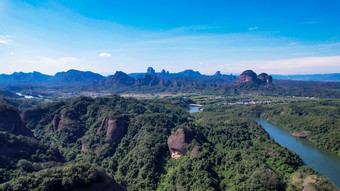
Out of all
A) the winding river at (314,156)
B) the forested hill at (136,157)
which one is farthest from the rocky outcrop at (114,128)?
the winding river at (314,156)

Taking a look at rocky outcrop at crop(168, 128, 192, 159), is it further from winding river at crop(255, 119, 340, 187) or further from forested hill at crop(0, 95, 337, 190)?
winding river at crop(255, 119, 340, 187)

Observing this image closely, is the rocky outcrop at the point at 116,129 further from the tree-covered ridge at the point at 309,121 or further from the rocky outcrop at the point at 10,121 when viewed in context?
the tree-covered ridge at the point at 309,121

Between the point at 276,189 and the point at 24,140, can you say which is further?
the point at 24,140

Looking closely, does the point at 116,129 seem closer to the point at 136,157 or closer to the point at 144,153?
the point at 136,157

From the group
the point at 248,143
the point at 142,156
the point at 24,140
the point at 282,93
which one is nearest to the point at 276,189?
the point at 248,143

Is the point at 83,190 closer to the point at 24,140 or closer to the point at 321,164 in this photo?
the point at 24,140
